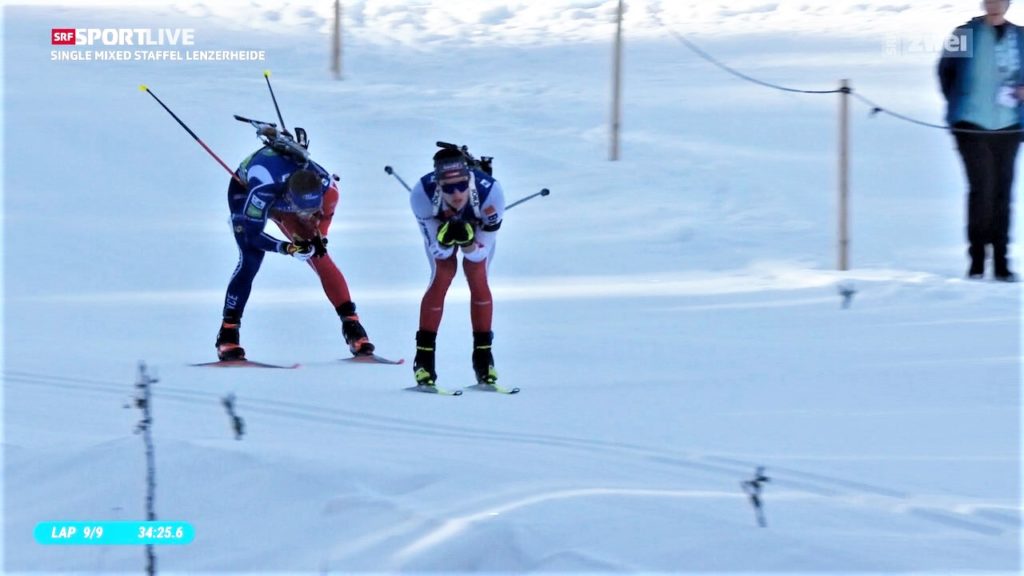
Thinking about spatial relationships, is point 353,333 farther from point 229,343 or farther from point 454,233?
point 454,233

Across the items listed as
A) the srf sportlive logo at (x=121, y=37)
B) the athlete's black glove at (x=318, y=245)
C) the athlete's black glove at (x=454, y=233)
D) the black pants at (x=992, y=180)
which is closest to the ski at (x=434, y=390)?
the athlete's black glove at (x=454, y=233)

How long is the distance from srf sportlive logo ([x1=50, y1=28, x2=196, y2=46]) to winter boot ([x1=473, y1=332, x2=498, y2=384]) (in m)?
13.8

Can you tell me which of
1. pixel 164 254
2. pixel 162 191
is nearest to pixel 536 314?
pixel 164 254

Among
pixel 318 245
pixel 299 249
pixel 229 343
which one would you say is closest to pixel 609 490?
pixel 299 249

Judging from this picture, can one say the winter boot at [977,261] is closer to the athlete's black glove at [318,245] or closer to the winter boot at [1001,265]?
the winter boot at [1001,265]

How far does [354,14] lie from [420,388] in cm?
1641

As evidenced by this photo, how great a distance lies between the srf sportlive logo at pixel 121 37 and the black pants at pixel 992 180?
1249 cm

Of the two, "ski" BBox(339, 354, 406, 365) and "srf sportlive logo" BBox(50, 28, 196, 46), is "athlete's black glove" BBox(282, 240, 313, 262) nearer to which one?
"ski" BBox(339, 354, 406, 365)

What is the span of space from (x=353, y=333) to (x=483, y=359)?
143 cm

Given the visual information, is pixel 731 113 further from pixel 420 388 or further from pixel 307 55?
pixel 420 388

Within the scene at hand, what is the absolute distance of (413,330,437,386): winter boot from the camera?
8742 millimetres

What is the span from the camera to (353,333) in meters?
9.98

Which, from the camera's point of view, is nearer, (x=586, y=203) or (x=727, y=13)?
(x=586, y=203)

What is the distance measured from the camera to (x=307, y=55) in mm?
21391
